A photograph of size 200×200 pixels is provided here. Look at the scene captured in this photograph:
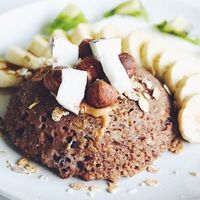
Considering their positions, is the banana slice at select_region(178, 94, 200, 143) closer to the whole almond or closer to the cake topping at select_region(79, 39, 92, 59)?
the whole almond

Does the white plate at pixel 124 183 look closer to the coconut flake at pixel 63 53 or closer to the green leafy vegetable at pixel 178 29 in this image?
the coconut flake at pixel 63 53

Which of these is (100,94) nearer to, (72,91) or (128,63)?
(72,91)

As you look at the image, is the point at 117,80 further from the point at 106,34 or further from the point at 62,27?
the point at 62,27

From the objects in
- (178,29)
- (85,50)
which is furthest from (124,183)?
(178,29)

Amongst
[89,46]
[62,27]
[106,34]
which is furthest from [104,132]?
[62,27]

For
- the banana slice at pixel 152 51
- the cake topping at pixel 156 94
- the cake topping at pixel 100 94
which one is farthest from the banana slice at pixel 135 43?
the cake topping at pixel 100 94
